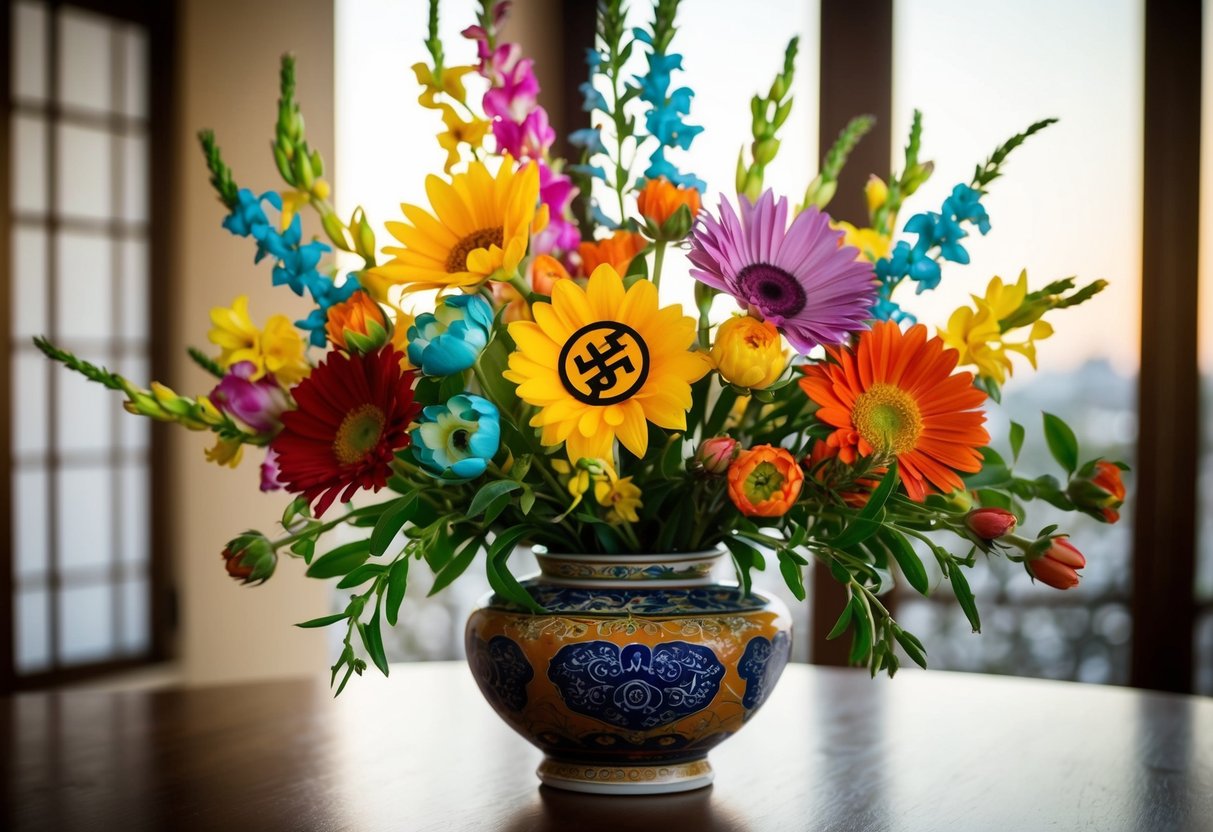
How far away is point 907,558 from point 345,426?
410mm

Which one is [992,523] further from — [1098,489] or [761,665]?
[761,665]

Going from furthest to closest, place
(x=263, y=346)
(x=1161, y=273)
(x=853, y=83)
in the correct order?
(x=853, y=83) < (x=1161, y=273) < (x=263, y=346)

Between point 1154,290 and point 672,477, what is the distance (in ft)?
8.44

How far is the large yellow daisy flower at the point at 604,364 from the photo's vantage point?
33.1 inches

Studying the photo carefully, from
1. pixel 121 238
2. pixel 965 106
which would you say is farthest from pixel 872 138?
pixel 121 238

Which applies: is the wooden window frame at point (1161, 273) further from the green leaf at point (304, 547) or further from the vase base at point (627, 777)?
the green leaf at point (304, 547)

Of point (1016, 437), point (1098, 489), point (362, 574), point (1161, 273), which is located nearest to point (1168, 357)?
point (1161, 273)

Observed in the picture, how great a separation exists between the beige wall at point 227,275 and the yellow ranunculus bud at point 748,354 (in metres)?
2.80

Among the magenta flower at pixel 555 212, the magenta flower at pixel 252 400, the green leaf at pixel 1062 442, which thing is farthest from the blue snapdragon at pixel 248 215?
the green leaf at pixel 1062 442

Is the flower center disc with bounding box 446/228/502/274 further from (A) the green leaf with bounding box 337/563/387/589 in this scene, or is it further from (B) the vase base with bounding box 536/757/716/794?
(B) the vase base with bounding box 536/757/716/794

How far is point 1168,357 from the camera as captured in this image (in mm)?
3098

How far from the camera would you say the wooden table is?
3.15 feet

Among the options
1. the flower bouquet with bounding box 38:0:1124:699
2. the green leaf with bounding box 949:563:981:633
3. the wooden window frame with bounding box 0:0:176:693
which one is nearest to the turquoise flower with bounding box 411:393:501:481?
the flower bouquet with bounding box 38:0:1124:699

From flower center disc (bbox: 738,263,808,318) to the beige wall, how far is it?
276 cm
